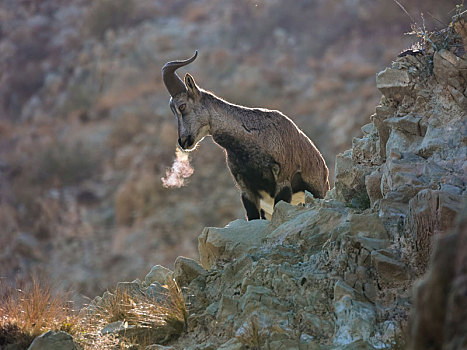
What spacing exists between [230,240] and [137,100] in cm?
3012

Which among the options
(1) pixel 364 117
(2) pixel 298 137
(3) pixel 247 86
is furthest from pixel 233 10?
(2) pixel 298 137

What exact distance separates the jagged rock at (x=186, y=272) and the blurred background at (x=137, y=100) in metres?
18.9

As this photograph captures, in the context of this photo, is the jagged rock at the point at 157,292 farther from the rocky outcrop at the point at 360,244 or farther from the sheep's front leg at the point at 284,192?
the sheep's front leg at the point at 284,192

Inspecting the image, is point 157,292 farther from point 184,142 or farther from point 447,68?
point 447,68

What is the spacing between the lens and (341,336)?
15.3ft

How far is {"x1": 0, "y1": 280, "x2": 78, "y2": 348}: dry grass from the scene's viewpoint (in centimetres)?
583

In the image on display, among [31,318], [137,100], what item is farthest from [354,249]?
[137,100]

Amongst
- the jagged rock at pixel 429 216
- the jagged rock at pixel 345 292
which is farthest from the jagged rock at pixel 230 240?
the jagged rock at pixel 429 216

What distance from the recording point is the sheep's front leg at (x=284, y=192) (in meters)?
8.70

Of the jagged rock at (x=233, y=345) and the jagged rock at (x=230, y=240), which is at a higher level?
the jagged rock at (x=230, y=240)

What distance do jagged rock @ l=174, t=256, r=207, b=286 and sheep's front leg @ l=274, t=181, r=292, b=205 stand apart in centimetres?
244

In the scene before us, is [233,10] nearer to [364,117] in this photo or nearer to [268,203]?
[364,117]

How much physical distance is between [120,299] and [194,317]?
1.17 meters

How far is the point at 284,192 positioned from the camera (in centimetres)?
876
